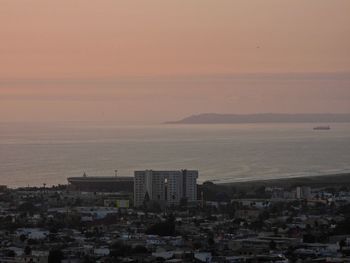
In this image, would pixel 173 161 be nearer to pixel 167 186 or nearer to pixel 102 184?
pixel 102 184

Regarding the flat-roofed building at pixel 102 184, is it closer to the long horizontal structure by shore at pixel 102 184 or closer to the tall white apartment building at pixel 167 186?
the long horizontal structure by shore at pixel 102 184

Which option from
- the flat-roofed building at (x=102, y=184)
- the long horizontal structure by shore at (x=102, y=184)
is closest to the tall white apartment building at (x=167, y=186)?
the flat-roofed building at (x=102, y=184)

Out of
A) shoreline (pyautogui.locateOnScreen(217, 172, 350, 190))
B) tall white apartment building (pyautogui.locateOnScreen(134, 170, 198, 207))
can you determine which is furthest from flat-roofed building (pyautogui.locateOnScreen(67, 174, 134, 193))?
tall white apartment building (pyautogui.locateOnScreen(134, 170, 198, 207))

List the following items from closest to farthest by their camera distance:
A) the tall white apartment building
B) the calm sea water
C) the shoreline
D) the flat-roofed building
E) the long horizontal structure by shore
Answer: the tall white apartment building, the flat-roofed building, the long horizontal structure by shore, the shoreline, the calm sea water

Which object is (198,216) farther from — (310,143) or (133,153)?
(310,143)

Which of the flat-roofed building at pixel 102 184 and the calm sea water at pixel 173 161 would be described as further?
the calm sea water at pixel 173 161

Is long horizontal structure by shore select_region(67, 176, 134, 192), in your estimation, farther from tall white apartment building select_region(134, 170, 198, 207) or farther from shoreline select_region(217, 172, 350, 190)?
tall white apartment building select_region(134, 170, 198, 207)

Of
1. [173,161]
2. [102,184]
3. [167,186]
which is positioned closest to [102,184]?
[102,184]

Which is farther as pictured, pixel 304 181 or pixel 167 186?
pixel 304 181

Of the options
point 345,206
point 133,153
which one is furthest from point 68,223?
point 133,153

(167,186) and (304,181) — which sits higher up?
(304,181)
